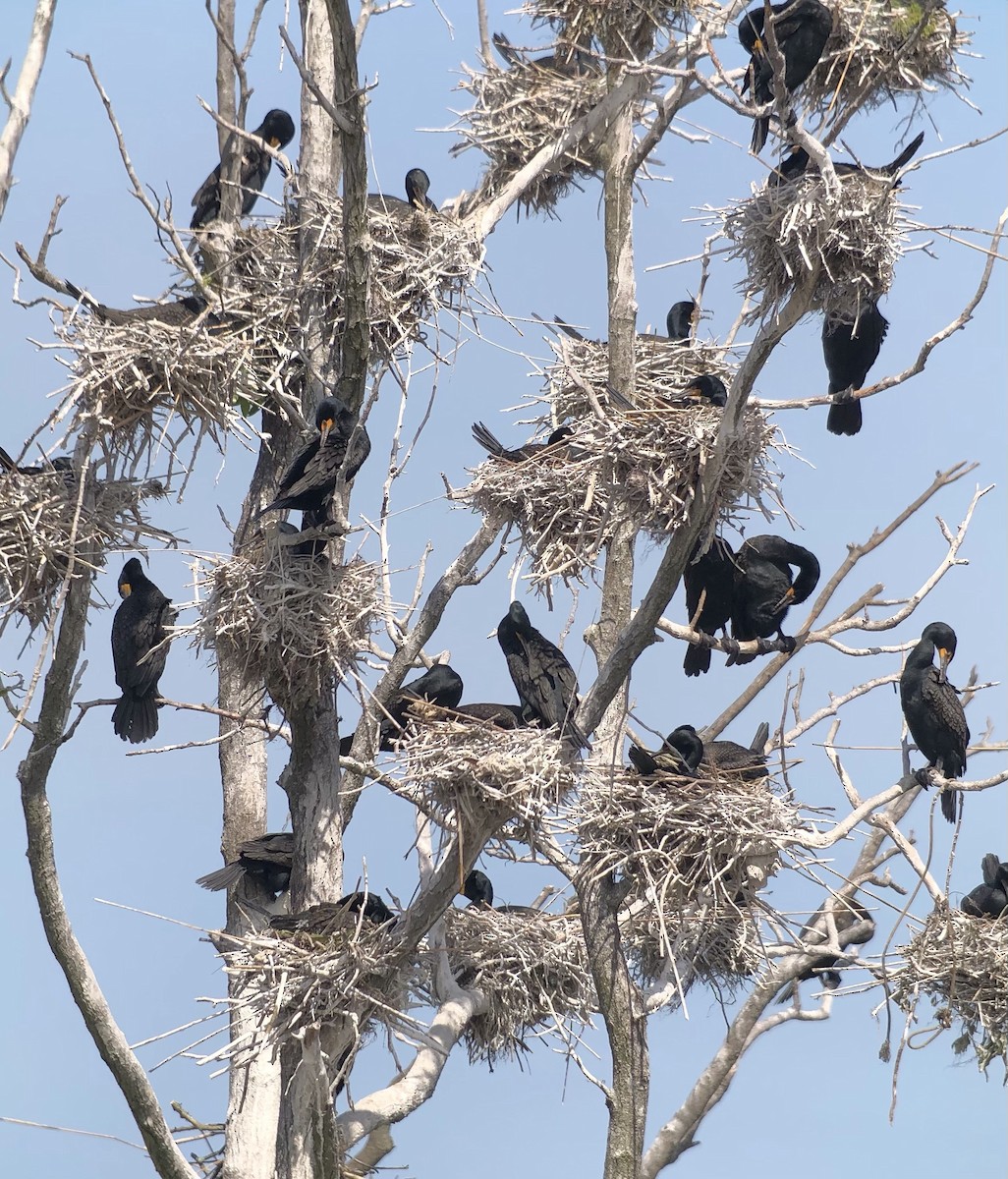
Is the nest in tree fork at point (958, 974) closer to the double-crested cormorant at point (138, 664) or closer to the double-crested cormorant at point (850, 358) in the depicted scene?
the double-crested cormorant at point (850, 358)

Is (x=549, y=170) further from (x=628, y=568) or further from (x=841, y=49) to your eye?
(x=628, y=568)

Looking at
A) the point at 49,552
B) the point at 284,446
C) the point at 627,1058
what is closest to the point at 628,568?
the point at 284,446

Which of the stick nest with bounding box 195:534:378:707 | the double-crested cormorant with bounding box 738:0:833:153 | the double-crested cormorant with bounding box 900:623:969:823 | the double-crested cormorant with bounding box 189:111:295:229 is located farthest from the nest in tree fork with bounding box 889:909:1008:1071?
the double-crested cormorant with bounding box 189:111:295:229

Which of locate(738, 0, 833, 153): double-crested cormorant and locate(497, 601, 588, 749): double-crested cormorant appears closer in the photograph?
locate(497, 601, 588, 749): double-crested cormorant

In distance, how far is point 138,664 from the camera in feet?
28.7

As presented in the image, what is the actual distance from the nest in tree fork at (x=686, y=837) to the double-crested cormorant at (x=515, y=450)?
1.74 m

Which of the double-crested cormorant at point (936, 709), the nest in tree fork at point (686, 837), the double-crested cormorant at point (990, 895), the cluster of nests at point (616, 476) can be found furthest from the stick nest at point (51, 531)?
the double-crested cormorant at point (990, 895)

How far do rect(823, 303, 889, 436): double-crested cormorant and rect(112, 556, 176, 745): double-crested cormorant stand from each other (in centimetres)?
397

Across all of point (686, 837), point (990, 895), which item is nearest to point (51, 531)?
point (686, 837)

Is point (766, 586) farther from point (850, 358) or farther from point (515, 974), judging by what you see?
point (515, 974)

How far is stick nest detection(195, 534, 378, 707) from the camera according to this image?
766 centimetres

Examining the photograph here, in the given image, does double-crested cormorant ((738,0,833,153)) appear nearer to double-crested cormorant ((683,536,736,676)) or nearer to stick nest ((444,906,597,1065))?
double-crested cormorant ((683,536,736,676))

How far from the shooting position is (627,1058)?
29.2 ft

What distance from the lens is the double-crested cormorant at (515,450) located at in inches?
332
